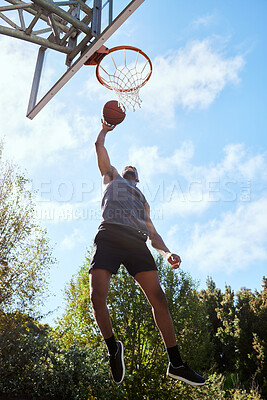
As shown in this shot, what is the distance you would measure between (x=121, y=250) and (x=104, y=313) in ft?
1.88

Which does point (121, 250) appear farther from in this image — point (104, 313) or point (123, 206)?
point (104, 313)

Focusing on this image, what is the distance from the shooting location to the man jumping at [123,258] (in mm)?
2818

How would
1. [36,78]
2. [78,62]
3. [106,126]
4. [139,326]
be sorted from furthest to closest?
[139,326] → [36,78] → [78,62] → [106,126]

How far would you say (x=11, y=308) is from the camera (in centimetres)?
1097

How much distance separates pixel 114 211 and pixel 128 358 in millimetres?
10155

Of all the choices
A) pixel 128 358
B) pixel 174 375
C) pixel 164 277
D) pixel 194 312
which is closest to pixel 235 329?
pixel 194 312

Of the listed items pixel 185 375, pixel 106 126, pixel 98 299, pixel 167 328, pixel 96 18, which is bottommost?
pixel 185 375

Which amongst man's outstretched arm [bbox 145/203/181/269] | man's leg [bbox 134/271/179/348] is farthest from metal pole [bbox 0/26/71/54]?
man's leg [bbox 134/271/179/348]

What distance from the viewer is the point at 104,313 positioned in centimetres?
278

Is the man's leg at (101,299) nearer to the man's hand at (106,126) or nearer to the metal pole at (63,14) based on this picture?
the man's hand at (106,126)

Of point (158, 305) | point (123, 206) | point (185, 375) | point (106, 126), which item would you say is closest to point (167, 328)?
point (158, 305)

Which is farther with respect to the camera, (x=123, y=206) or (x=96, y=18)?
(x=96, y=18)

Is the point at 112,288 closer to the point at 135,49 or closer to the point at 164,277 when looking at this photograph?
the point at 164,277

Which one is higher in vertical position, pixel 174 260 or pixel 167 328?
pixel 174 260
